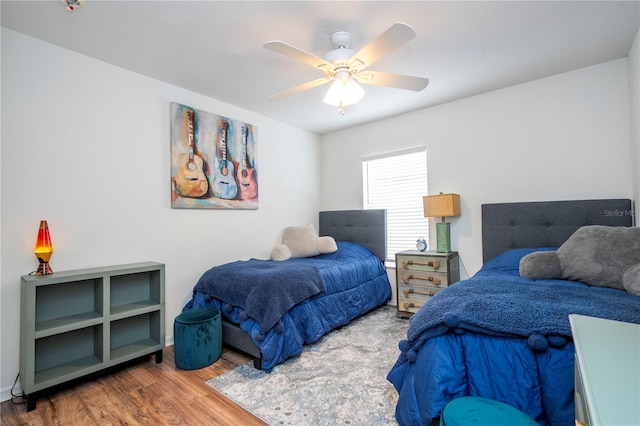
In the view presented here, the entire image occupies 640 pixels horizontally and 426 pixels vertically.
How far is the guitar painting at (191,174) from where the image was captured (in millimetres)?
2939

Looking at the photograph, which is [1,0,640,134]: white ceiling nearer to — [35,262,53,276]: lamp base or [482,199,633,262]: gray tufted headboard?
[482,199,633,262]: gray tufted headboard

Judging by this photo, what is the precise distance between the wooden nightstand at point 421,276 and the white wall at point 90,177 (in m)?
1.91

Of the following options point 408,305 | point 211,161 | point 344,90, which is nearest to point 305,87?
point 344,90

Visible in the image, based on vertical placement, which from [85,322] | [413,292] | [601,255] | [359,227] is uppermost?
[359,227]

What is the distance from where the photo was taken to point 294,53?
6.04 ft

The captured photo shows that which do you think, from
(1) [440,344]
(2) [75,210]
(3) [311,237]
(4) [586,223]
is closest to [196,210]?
(2) [75,210]

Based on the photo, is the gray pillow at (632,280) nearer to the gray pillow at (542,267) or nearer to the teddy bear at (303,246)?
the gray pillow at (542,267)

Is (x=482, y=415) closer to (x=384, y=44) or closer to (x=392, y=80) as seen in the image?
(x=384, y=44)

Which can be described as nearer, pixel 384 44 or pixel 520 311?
pixel 520 311

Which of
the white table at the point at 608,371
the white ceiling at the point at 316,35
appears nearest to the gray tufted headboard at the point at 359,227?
the white ceiling at the point at 316,35

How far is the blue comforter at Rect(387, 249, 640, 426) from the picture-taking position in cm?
125

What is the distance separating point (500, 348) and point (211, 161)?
114 inches

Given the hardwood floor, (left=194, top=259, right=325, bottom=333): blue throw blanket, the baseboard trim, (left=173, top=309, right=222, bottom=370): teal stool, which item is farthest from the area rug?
the baseboard trim

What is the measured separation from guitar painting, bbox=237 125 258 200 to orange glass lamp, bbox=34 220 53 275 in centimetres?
173
